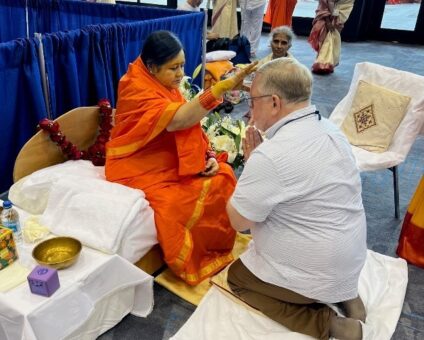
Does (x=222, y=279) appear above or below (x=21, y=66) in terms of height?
below

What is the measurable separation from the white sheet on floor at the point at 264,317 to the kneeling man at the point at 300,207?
10cm

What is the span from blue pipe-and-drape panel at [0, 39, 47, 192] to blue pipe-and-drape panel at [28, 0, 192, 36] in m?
1.39

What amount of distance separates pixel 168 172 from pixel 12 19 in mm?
2459

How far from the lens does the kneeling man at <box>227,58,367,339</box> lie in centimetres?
134

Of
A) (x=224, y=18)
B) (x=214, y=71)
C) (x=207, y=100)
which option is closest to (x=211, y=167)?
(x=207, y=100)

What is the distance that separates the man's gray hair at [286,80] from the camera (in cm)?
134

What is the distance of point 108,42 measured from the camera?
2465mm

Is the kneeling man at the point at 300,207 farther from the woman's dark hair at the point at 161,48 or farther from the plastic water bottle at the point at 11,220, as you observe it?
the plastic water bottle at the point at 11,220

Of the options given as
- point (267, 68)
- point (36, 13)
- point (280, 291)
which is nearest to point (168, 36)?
point (267, 68)

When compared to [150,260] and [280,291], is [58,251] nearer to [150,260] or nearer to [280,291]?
[150,260]

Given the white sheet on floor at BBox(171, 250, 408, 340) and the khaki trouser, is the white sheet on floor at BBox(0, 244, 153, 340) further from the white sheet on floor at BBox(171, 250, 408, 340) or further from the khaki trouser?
the khaki trouser

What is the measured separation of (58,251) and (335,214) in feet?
3.16

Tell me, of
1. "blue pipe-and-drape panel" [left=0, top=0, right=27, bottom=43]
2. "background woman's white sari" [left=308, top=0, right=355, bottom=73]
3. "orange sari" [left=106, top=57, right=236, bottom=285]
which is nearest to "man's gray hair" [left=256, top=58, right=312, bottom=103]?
"orange sari" [left=106, top=57, right=236, bottom=285]

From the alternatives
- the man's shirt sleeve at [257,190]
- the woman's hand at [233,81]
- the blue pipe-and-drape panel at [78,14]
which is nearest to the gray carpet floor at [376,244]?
the man's shirt sleeve at [257,190]
